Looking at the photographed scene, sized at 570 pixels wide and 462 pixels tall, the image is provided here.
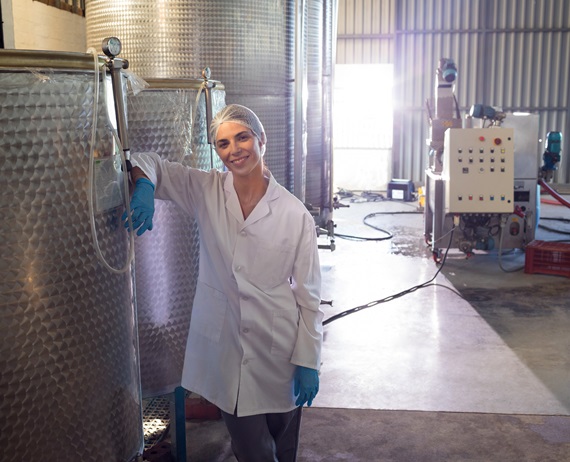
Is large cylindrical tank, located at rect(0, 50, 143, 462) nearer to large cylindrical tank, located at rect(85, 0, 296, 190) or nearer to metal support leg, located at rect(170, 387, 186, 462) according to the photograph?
metal support leg, located at rect(170, 387, 186, 462)

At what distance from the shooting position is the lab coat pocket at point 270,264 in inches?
93.1

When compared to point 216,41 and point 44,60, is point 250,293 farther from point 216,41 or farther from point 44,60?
point 216,41

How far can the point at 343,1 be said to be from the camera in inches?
559

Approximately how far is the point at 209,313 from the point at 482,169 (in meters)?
4.75

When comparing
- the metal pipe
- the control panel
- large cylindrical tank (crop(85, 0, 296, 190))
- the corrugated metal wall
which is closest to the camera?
large cylindrical tank (crop(85, 0, 296, 190))

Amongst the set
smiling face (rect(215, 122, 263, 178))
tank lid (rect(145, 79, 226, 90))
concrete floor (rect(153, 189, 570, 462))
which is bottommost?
concrete floor (rect(153, 189, 570, 462))

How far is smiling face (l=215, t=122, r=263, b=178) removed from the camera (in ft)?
7.64

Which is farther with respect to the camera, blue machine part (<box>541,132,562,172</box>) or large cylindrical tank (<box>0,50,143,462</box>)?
blue machine part (<box>541,132,562,172</box>)

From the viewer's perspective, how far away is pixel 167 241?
294cm

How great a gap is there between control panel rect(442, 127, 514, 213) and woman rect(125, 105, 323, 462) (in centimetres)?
448

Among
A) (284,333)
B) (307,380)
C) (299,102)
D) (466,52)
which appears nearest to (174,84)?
(284,333)

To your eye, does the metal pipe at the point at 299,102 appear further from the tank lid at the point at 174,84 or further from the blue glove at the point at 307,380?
the blue glove at the point at 307,380

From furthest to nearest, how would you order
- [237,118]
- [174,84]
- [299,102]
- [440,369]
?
1. [299,102]
2. [440,369]
3. [174,84]
4. [237,118]

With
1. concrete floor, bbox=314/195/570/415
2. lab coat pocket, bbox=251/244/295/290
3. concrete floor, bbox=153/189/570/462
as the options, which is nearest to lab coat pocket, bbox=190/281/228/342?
lab coat pocket, bbox=251/244/295/290
